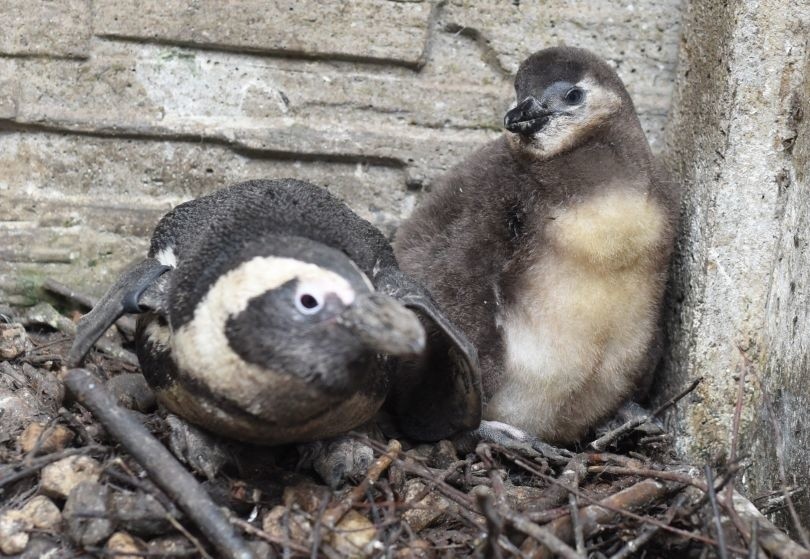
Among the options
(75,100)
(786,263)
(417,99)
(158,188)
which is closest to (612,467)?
(786,263)

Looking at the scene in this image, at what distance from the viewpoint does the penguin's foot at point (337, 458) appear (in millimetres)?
2611

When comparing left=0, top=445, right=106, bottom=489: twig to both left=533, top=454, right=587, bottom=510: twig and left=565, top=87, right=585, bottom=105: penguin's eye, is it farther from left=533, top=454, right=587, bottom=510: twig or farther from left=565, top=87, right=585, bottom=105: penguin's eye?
left=565, top=87, right=585, bottom=105: penguin's eye

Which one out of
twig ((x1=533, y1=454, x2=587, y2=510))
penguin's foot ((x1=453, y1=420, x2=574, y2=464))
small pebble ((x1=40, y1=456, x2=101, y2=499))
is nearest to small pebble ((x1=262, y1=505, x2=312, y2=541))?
small pebble ((x1=40, y1=456, x2=101, y2=499))

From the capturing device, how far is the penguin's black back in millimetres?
2459

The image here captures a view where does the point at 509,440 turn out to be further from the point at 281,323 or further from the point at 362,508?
the point at 281,323

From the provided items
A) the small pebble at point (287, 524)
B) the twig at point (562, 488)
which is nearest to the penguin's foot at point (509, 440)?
the twig at point (562, 488)

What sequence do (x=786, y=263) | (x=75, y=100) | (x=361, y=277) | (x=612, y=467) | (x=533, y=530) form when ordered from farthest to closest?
1. (x=75, y=100)
2. (x=786, y=263)
3. (x=612, y=467)
4. (x=361, y=277)
5. (x=533, y=530)

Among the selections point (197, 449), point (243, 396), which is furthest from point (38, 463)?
point (243, 396)

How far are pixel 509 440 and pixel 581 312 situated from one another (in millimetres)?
428

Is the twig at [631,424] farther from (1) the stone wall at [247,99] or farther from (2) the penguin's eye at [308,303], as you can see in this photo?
(2) the penguin's eye at [308,303]

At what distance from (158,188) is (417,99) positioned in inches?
36.5

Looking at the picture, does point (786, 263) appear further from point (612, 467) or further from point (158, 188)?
point (158, 188)

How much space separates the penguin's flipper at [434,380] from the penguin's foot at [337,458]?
28 centimetres

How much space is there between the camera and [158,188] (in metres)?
3.40
